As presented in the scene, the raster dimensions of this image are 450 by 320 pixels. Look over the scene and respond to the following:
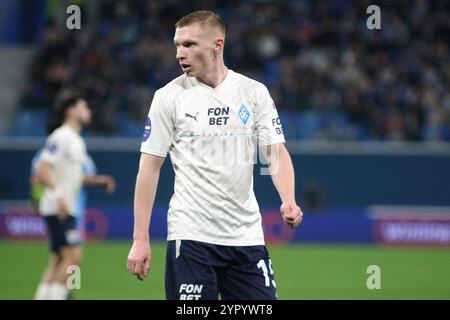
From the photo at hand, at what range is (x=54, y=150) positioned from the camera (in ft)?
33.7

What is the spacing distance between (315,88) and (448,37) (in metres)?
3.62

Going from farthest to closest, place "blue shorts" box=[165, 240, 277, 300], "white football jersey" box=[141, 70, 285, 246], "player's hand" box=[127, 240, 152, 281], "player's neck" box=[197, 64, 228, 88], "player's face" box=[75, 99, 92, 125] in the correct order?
"player's face" box=[75, 99, 92, 125]
"player's neck" box=[197, 64, 228, 88]
"white football jersey" box=[141, 70, 285, 246]
"blue shorts" box=[165, 240, 277, 300]
"player's hand" box=[127, 240, 152, 281]

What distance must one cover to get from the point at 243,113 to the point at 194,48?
0.49m

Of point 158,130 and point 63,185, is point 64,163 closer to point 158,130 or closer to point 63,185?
point 63,185

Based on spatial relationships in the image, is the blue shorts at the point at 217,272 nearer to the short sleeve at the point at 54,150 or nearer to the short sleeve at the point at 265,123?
the short sleeve at the point at 265,123

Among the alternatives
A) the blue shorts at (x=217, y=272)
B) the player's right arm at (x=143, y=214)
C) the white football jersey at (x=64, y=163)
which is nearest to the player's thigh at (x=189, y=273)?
the blue shorts at (x=217, y=272)

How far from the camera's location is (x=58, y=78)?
2312 cm

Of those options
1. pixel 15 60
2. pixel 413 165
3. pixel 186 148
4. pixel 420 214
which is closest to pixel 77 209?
pixel 186 148

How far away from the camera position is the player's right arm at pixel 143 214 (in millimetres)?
5414

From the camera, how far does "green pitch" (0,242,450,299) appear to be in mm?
11805

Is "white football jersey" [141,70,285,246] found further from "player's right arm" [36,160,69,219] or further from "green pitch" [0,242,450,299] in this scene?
"green pitch" [0,242,450,299]

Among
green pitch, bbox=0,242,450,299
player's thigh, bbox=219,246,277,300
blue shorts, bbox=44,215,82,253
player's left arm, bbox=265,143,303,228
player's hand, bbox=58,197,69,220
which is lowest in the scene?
green pitch, bbox=0,242,450,299

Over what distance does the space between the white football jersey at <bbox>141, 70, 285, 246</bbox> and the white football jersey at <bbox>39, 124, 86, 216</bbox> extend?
4.72m

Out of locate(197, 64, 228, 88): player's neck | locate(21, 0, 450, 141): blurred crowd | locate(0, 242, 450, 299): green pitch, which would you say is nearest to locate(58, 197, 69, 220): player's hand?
locate(0, 242, 450, 299): green pitch
